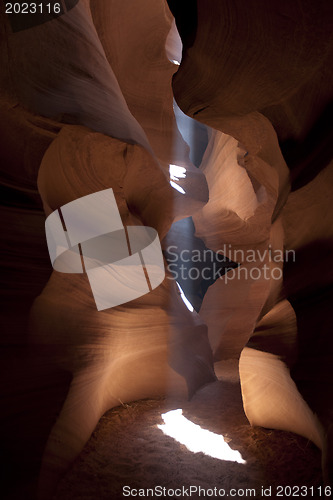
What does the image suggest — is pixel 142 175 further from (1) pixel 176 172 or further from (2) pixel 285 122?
(1) pixel 176 172

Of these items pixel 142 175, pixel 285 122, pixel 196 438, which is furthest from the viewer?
pixel 142 175

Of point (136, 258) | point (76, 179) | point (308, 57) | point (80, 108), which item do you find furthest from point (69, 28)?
point (136, 258)

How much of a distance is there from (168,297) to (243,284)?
446cm

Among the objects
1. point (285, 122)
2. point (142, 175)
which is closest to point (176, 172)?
point (142, 175)

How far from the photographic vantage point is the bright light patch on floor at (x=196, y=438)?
3365mm

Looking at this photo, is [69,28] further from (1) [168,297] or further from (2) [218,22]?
(1) [168,297]

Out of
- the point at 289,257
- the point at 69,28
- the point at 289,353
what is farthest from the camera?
the point at 69,28

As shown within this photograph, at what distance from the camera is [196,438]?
3795 mm

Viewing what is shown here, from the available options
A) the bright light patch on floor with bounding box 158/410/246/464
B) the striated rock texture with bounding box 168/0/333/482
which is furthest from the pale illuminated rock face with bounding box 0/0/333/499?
the bright light patch on floor with bounding box 158/410/246/464

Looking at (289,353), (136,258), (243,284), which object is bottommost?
(243,284)

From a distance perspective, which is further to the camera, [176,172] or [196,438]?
[176,172]

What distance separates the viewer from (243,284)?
32.9ft

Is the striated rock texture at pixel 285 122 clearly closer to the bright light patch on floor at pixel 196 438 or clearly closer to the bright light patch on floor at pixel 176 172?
the bright light patch on floor at pixel 196 438

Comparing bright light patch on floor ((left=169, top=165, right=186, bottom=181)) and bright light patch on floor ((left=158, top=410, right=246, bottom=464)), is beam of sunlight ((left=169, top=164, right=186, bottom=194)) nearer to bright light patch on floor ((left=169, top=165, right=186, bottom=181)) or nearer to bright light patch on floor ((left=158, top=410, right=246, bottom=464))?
bright light patch on floor ((left=169, top=165, right=186, bottom=181))
